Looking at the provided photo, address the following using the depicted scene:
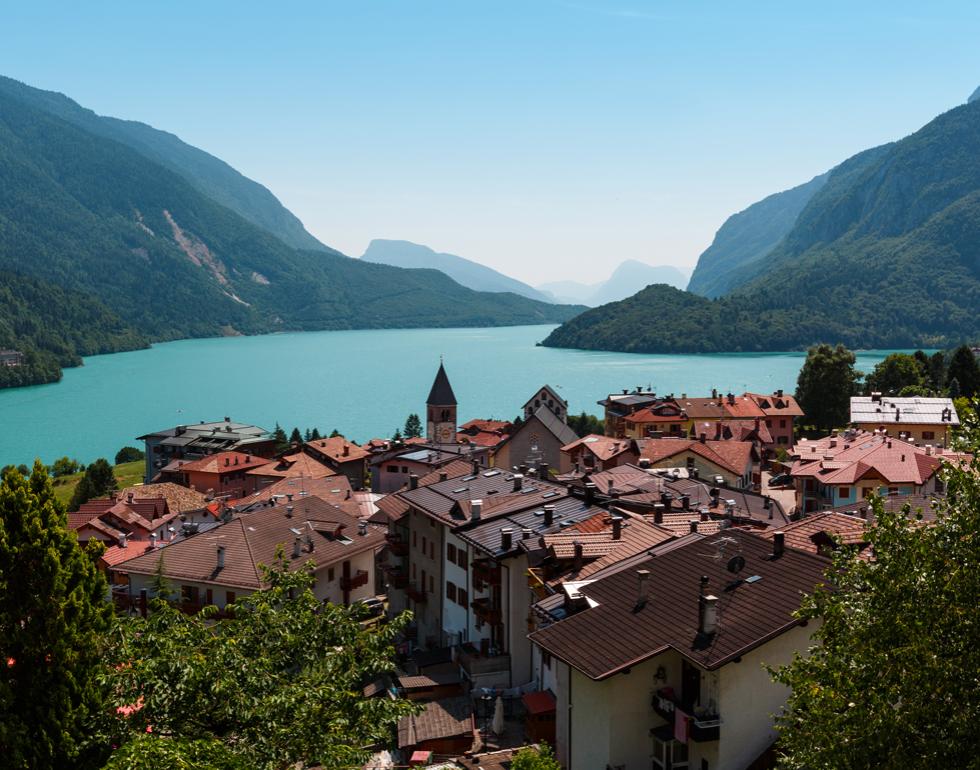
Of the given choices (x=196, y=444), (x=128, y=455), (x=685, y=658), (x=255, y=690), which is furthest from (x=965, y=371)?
(x=128, y=455)

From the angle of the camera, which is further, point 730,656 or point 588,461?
point 588,461

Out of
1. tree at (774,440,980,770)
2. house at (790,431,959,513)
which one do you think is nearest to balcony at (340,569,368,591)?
house at (790,431,959,513)

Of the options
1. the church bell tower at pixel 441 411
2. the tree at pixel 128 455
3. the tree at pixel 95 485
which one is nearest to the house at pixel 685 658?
the tree at pixel 95 485

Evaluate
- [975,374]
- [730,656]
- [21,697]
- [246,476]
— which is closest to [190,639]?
[21,697]

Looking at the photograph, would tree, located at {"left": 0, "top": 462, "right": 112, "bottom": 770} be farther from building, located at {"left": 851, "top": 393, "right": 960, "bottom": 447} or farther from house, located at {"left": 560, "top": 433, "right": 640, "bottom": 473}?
building, located at {"left": 851, "top": 393, "right": 960, "bottom": 447}

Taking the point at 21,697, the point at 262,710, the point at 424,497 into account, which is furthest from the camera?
the point at 424,497

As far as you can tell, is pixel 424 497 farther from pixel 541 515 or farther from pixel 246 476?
pixel 246 476
